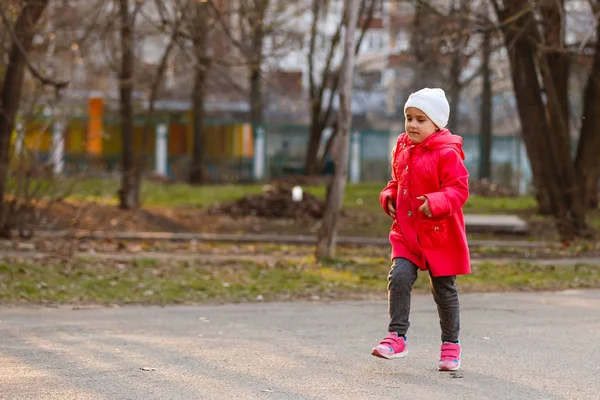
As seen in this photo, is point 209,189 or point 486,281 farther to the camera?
point 209,189

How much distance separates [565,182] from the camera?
1842cm

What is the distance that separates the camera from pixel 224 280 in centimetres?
1223

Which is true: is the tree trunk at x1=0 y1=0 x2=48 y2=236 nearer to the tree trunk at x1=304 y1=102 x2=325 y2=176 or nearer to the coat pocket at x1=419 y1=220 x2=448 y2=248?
the coat pocket at x1=419 y1=220 x2=448 y2=248

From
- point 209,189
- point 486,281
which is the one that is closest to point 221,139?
point 209,189

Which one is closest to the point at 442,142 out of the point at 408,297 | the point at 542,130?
the point at 408,297

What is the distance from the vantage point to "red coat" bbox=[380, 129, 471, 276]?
19.9 ft

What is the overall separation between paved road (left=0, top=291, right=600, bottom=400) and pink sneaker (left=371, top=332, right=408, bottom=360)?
0.10 m

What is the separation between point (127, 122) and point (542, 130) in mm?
8175

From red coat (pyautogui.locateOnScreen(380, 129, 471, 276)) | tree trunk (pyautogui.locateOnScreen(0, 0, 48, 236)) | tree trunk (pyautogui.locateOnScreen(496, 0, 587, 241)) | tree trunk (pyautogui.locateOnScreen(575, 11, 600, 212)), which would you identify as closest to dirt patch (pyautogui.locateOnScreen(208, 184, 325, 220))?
tree trunk (pyautogui.locateOnScreen(496, 0, 587, 241))

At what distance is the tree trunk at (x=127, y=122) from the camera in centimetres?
2100

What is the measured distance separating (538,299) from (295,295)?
227cm

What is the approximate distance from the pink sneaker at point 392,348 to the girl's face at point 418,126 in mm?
1059

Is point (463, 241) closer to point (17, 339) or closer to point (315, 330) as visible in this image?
point (315, 330)

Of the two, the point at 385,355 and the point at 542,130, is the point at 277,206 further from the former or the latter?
the point at 385,355
